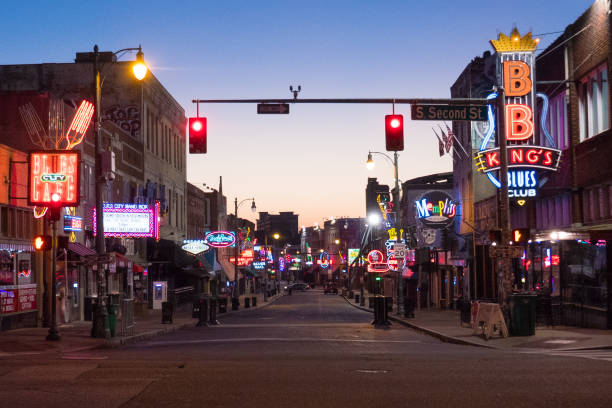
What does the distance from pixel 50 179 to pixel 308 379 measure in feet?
52.8

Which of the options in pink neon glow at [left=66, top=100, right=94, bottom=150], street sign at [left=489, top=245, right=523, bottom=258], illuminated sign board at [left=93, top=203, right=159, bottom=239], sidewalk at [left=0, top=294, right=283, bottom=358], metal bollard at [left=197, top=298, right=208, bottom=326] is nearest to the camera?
sidewalk at [left=0, top=294, right=283, bottom=358]

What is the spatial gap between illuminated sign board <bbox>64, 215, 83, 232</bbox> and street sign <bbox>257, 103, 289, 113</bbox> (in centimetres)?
1373

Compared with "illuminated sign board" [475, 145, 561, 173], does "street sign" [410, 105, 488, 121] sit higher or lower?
higher

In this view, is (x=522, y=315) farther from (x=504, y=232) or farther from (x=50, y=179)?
(x=50, y=179)

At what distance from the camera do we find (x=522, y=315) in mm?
22828

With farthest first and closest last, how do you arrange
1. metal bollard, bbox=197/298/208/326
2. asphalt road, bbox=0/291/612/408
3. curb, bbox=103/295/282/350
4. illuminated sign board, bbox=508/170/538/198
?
metal bollard, bbox=197/298/208/326 → illuminated sign board, bbox=508/170/538/198 → curb, bbox=103/295/282/350 → asphalt road, bbox=0/291/612/408

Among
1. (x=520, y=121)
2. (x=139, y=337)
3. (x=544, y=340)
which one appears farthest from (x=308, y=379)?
(x=520, y=121)

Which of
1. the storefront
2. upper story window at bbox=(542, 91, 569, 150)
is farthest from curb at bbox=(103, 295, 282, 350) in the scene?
upper story window at bbox=(542, 91, 569, 150)

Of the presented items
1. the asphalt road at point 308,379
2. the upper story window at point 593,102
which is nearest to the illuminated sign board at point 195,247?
the upper story window at point 593,102

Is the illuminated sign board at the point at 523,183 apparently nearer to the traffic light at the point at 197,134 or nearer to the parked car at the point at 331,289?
the traffic light at the point at 197,134

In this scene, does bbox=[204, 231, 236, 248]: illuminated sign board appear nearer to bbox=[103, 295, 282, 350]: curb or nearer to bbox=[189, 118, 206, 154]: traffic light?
bbox=[103, 295, 282, 350]: curb

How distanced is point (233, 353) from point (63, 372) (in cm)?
490

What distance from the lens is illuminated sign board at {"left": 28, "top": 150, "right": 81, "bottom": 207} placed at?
85.5 feet

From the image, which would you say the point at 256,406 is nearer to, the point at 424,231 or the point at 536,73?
the point at 536,73
